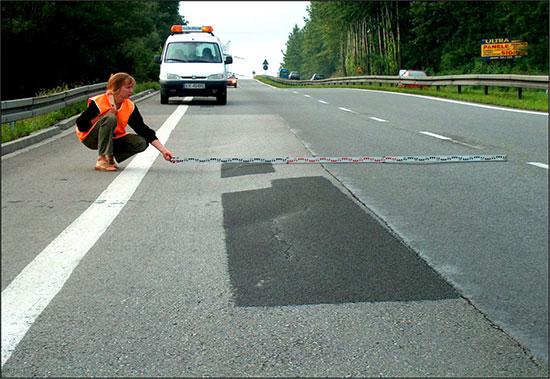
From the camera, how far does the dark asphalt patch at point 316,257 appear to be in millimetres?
4582

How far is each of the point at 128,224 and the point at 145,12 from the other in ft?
117

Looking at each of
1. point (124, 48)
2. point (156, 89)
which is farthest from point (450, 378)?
point (156, 89)

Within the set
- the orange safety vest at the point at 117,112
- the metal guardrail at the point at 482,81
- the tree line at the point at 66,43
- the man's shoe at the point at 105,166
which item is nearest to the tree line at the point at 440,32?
the metal guardrail at the point at 482,81

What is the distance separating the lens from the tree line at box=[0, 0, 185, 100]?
28578 millimetres

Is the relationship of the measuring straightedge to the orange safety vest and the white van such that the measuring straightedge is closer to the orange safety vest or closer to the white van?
the orange safety vest

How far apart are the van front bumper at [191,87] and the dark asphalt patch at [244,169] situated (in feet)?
29.1

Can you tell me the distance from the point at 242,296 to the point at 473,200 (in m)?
3.97

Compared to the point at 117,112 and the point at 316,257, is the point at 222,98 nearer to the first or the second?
the point at 117,112

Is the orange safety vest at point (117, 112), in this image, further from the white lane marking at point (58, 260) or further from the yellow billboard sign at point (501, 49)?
the yellow billboard sign at point (501, 49)

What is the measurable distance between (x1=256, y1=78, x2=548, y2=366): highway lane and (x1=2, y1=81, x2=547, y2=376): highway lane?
0.22 meters

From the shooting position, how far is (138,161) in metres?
10.6

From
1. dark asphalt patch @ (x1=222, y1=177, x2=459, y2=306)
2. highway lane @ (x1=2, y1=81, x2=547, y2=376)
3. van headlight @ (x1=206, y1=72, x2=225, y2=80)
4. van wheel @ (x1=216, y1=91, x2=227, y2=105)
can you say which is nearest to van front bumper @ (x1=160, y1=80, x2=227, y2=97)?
van headlight @ (x1=206, y1=72, x2=225, y2=80)

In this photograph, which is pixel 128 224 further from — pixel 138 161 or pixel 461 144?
pixel 461 144

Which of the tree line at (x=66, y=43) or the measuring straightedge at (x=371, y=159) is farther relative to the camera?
the tree line at (x=66, y=43)
